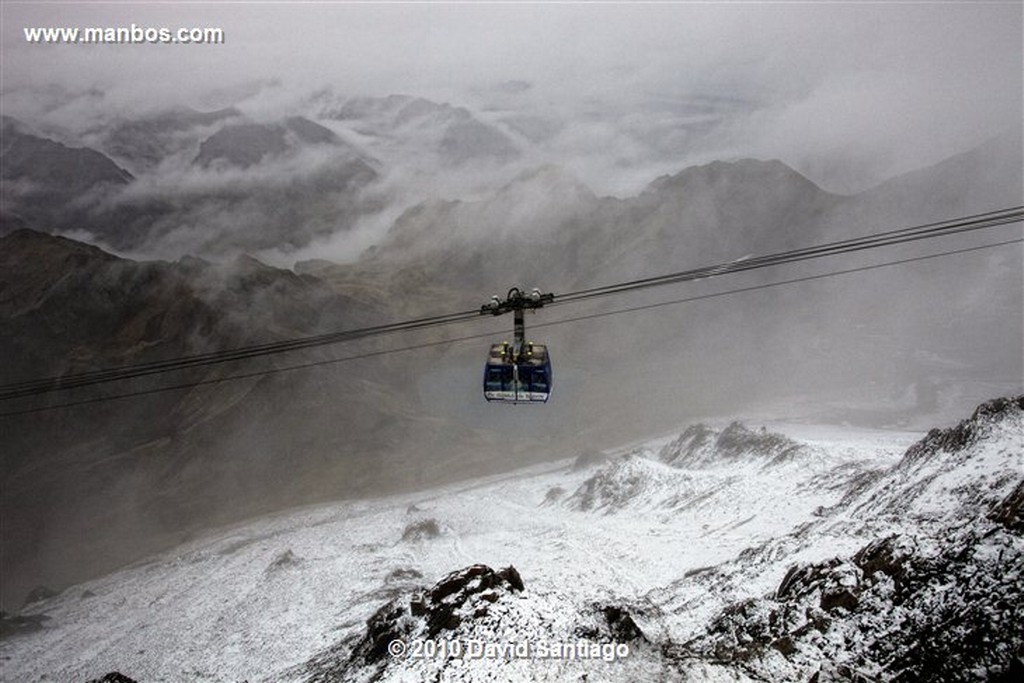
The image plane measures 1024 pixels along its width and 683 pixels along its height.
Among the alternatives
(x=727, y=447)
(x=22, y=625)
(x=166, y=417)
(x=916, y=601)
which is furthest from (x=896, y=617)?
(x=166, y=417)

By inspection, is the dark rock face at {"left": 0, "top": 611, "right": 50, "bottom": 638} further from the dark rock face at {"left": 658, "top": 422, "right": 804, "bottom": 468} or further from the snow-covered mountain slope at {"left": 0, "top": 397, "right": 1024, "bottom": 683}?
the dark rock face at {"left": 658, "top": 422, "right": 804, "bottom": 468}

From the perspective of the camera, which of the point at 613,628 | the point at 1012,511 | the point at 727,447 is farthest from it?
the point at 727,447

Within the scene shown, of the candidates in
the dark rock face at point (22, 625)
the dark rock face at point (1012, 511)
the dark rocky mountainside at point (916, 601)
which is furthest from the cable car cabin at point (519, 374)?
the dark rock face at point (22, 625)

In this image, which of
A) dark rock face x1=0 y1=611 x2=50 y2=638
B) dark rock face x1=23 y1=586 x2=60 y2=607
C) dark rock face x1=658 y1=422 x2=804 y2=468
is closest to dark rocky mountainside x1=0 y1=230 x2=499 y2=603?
dark rock face x1=23 y1=586 x2=60 y2=607

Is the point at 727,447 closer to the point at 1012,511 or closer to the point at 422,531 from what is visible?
the point at 422,531

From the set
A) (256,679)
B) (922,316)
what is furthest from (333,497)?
(922,316)

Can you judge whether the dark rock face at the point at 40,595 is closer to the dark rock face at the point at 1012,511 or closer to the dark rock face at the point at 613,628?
the dark rock face at the point at 613,628

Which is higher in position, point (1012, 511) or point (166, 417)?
point (1012, 511)
